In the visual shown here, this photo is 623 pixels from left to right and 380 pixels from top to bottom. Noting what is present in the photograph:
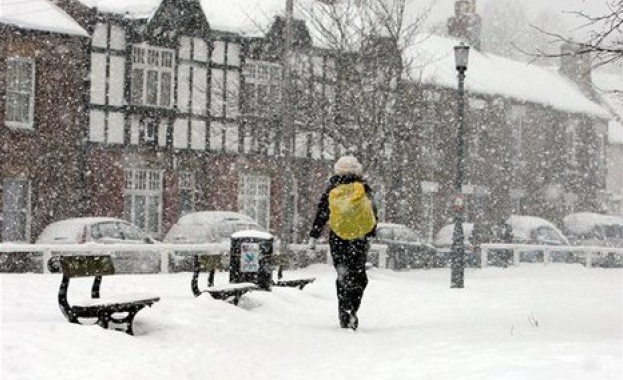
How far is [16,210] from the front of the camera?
80.7 ft

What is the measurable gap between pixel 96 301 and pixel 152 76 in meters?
19.3

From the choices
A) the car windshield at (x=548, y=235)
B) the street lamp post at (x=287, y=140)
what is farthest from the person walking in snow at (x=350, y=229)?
the car windshield at (x=548, y=235)

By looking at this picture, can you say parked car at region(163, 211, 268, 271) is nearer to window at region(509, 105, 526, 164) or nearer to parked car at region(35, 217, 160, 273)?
parked car at region(35, 217, 160, 273)

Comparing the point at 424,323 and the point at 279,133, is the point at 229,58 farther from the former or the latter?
the point at 424,323

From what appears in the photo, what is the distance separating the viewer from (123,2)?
88.4 feet

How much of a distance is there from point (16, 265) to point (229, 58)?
31.7 feet

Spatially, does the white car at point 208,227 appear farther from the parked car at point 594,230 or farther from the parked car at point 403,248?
the parked car at point 594,230

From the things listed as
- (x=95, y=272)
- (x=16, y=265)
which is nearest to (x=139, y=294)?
(x=95, y=272)

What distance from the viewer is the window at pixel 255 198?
96.1 ft

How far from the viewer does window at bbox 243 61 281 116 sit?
27344mm

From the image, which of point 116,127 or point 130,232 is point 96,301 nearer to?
point 130,232

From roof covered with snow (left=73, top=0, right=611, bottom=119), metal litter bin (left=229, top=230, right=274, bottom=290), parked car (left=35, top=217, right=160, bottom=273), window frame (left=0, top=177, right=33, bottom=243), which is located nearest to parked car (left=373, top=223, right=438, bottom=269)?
roof covered with snow (left=73, top=0, right=611, bottom=119)

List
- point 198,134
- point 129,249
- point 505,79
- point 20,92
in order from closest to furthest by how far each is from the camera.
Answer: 1. point 129,249
2. point 20,92
3. point 198,134
4. point 505,79

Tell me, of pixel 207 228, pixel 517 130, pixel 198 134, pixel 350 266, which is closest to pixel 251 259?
pixel 350 266
